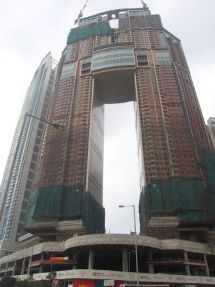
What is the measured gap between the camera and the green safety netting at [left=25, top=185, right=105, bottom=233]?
126 m

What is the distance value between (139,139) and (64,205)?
4804cm

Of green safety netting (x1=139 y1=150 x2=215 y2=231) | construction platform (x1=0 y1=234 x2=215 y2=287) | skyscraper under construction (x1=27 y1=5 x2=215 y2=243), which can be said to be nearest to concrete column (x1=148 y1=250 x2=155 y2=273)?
construction platform (x1=0 y1=234 x2=215 y2=287)

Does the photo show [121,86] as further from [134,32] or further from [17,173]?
[17,173]

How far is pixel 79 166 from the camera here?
140375mm

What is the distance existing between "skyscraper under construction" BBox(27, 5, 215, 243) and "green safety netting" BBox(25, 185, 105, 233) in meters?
0.39

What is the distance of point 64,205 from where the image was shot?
130m

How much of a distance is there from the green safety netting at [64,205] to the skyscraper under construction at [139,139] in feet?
1.29

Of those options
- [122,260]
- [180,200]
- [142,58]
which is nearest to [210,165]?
[180,200]

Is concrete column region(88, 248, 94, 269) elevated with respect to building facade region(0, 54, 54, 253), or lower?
lower

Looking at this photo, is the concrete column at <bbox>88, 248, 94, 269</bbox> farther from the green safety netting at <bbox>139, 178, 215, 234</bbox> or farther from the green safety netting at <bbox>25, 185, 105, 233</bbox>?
the green safety netting at <bbox>139, 178, 215, 234</bbox>

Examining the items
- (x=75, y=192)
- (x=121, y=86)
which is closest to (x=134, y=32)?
(x=121, y=86)

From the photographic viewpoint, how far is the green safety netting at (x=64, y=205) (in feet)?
415

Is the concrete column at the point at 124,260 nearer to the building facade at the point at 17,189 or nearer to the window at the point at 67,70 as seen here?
the building facade at the point at 17,189

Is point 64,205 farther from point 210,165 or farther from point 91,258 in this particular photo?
point 210,165
